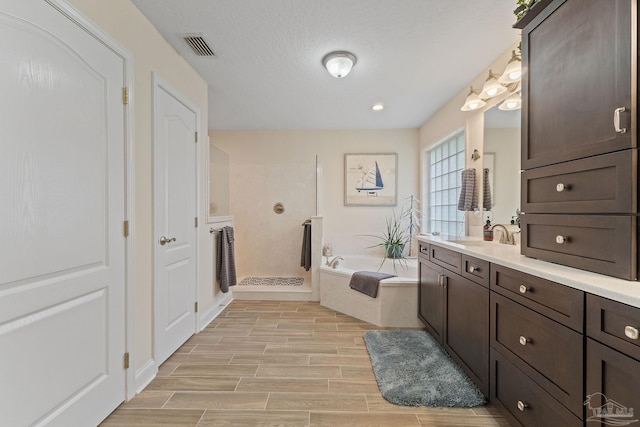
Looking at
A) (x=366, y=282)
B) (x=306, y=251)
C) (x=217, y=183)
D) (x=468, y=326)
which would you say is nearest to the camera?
(x=468, y=326)

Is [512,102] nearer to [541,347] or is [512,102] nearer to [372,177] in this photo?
[541,347]

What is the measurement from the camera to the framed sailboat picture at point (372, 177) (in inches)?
173

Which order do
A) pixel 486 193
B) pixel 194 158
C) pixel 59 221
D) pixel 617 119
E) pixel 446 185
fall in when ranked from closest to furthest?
pixel 617 119
pixel 59 221
pixel 486 193
pixel 194 158
pixel 446 185

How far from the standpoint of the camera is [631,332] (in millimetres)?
805

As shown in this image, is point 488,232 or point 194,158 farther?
point 194,158

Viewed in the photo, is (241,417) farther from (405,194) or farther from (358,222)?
(405,194)

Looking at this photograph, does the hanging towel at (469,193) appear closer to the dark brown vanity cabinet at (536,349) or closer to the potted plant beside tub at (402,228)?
the dark brown vanity cabinet at (536,349)

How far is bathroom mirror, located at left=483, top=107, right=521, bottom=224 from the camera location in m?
2.16

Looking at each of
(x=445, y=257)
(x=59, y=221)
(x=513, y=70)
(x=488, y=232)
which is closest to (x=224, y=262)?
(x=59, y=221)

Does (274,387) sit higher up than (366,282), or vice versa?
(366,282)

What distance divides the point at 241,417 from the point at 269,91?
2.83 meters

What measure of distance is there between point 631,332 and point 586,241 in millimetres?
441

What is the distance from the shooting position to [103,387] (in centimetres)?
152

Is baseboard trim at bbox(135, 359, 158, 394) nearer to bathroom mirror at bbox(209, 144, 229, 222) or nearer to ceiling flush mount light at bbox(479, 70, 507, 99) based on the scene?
bathroom mirror at bbox(209, 144, 229, 222)
